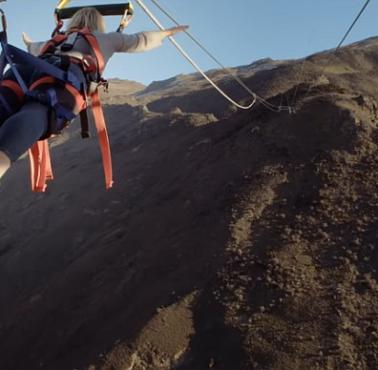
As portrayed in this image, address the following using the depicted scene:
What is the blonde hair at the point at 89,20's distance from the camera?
463 centimetres

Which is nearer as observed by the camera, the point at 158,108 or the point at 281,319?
the point at 281,319

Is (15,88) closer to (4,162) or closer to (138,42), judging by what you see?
(4,162)

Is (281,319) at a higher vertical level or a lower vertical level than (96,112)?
lower

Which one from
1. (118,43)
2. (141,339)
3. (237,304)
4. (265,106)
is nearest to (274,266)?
(237,304)

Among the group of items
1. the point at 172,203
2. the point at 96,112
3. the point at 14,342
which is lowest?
the point at 14,342

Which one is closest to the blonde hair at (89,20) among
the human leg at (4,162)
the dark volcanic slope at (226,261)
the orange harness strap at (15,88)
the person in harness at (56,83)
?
the person in harness at (56,83)

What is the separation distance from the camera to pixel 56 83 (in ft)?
12.5

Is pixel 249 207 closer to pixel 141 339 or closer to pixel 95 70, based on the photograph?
pixel 141 339

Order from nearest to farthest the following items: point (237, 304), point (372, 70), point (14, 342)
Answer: point (237, 304), point (14, 342), point (372, 70)

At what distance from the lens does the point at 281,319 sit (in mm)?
8359

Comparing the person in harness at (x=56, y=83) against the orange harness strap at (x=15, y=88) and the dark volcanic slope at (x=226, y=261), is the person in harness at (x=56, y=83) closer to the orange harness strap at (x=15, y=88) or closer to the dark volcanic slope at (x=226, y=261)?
the orange harness strap at (x=15, y=88)

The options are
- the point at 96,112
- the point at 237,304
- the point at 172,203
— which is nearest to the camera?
the point at 96,112

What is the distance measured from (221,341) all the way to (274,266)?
186cm

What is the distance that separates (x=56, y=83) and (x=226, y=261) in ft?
22.5
